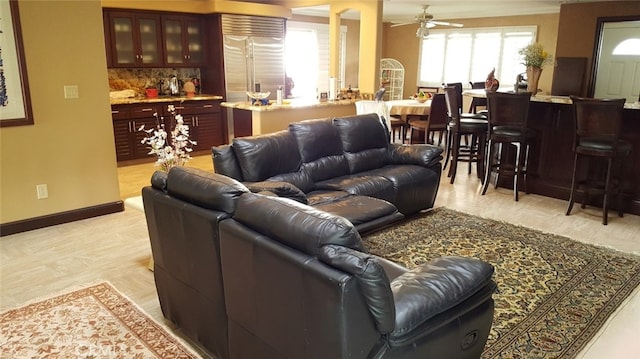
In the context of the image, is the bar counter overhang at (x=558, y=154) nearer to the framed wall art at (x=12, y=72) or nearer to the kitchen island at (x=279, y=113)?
the kitchen island at (x=279, y=113)

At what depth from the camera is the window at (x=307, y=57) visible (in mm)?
9844

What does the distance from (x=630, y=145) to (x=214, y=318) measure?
4.12 metres

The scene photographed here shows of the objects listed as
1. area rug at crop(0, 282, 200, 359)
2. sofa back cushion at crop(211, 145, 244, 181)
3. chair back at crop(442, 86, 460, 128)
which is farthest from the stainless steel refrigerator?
area rug at crop(0, 282, 200, 359)

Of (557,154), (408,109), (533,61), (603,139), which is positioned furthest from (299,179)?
(408,109)

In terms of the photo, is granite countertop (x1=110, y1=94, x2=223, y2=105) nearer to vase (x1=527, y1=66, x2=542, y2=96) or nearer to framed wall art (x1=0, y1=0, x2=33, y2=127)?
framed wall art (x1=0, y1=0, x2=33, y2=127)

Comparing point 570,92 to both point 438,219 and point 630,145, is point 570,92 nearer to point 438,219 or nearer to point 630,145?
point 630,145

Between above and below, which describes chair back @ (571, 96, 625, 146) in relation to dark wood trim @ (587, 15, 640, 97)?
below

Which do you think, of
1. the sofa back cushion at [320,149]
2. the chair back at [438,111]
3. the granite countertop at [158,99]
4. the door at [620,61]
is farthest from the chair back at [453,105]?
the door at [620,61]

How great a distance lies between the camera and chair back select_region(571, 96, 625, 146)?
4.10 m

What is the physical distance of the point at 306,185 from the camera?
155 inches

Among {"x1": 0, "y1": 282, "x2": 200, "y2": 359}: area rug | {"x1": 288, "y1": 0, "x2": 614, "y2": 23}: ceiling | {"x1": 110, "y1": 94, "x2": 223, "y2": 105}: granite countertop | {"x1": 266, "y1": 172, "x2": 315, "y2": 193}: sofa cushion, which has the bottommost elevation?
{"x1": 0, "y1": 282, "x2": 200, "y2": 359}: area rug

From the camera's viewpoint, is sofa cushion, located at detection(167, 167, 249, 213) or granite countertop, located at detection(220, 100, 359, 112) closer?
sofa cushion, located at detection(167, 167, 249, 213)

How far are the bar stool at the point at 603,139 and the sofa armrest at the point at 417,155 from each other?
51.0 inches

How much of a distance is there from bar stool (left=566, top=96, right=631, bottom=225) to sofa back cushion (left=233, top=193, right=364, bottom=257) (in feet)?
11.6
